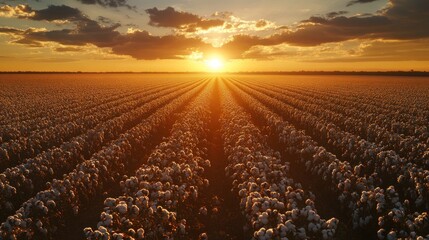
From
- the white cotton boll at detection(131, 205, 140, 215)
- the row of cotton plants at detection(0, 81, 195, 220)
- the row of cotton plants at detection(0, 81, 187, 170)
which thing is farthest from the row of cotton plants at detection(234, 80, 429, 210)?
the row of cotton plants at detection(0, 81, 187, 170)

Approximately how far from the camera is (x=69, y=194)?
1024cm

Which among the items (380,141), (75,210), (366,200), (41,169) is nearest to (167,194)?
Result: (75,210)

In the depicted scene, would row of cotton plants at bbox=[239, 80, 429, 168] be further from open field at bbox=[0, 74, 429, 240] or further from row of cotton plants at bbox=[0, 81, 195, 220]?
row of cotton plants at bbox=[0, 81, 195, 220]

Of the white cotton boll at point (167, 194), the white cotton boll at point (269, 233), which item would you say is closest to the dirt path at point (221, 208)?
the white cotton boll at point (167, 194)

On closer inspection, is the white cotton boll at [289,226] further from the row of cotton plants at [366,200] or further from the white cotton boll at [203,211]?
the white cotton boll at [203,211]

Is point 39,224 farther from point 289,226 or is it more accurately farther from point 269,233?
point 289,226

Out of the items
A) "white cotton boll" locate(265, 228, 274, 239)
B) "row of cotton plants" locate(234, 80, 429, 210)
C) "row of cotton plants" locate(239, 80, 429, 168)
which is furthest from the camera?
"row of cotton plants" locate(239, 80, 429, 168)

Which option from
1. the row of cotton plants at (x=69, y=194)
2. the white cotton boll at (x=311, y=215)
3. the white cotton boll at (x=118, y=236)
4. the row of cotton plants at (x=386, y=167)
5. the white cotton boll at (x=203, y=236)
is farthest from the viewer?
the row of cotton plants at (x=386, y=167)

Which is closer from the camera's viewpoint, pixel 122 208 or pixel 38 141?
Result: pixel 122 208

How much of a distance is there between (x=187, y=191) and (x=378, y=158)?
6731 mm

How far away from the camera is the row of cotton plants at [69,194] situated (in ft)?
26.6

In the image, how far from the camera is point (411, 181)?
10.4 m

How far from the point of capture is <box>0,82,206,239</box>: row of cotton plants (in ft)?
26.6

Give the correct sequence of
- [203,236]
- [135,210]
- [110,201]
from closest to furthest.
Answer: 1. [135,210]
2. [110,201]
3. [203,236]
